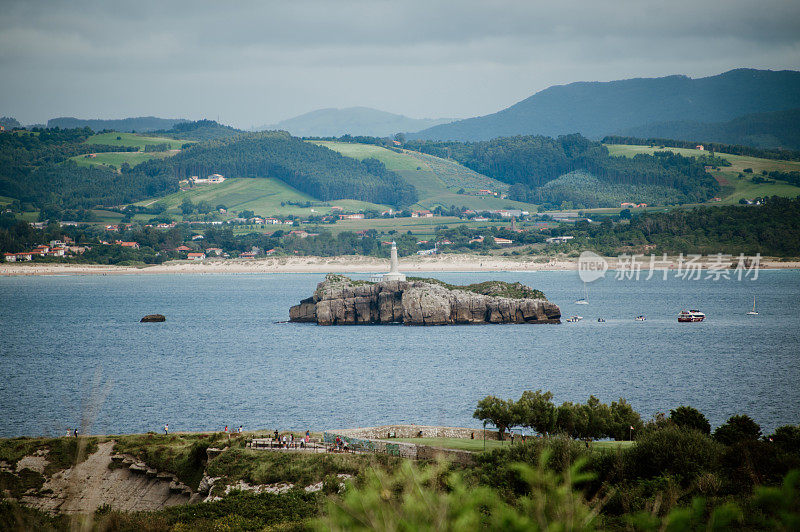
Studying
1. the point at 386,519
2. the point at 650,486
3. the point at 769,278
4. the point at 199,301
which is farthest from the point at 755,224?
the point at 386,519

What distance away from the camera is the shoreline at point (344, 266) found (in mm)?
149000

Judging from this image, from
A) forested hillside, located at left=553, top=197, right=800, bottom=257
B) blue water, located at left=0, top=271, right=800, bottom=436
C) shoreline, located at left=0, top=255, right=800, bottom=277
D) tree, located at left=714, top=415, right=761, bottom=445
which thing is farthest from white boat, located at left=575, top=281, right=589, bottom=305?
tree, located at left=714, top=415, right=761, bottom=445

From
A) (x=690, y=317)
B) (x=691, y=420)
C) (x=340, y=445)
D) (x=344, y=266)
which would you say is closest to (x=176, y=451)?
(x=340, y=445)

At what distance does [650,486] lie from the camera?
21609mm

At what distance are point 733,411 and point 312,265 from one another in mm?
135713

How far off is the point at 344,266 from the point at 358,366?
10598 centimetres

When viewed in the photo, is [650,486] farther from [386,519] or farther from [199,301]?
[199,301]

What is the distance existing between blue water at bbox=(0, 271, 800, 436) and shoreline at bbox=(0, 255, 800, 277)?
43236 millimetres

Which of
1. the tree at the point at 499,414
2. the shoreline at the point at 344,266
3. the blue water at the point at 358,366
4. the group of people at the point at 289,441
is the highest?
the shoreline at the point at 344,266

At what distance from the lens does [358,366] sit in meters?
58.6

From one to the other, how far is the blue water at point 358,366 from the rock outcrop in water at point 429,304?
1902mm

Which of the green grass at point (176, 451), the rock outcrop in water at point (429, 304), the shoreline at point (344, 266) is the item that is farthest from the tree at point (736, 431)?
the shoreline at point (344, 266)

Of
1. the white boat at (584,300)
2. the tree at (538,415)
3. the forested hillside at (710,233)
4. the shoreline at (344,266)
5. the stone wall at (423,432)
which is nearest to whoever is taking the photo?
the tree at (538,415)

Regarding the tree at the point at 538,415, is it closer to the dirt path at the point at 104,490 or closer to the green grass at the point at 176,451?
the green grass at the point at 176,451
